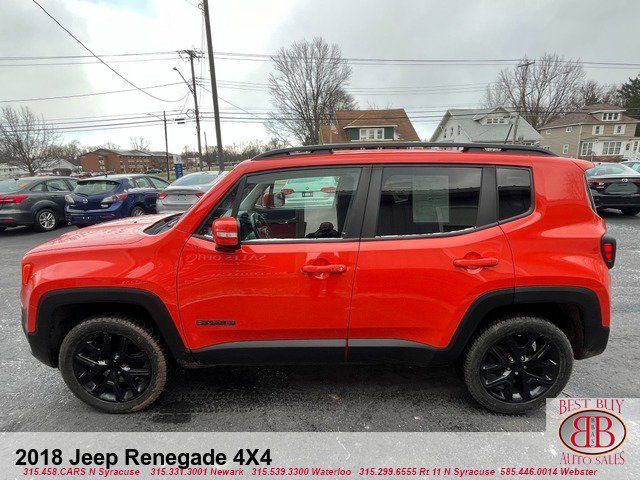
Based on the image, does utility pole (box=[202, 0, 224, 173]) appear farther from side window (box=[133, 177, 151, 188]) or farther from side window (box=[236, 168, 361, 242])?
side window (box=[236, 168, 361, 242])

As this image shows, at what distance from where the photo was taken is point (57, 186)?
10.1 m

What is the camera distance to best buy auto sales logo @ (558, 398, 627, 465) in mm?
2051

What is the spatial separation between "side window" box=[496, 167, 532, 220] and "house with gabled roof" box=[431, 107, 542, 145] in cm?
4424

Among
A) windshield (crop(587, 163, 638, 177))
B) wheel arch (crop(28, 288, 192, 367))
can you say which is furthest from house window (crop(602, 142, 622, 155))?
wheel arch (crop(28, 288, 192, 367))

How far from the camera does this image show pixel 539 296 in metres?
2.17

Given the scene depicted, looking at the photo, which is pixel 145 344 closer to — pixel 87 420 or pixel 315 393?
pixel 87 420

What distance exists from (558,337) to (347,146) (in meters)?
1.85

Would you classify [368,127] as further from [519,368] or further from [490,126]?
[519,368]

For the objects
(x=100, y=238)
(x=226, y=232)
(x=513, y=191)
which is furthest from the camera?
(x=100, y=238)

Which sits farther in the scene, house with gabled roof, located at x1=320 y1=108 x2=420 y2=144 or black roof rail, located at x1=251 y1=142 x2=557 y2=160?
house with gabled roof, located at x1=320 y1=108 x2=420 y2=144

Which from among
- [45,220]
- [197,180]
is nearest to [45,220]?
[45,220]

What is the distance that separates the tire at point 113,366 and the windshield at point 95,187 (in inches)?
317

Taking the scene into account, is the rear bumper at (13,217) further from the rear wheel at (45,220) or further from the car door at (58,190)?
the car door at (58,190)

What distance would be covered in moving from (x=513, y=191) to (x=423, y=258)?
0.74m
